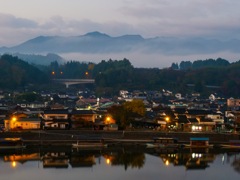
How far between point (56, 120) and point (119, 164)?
637 centimetres

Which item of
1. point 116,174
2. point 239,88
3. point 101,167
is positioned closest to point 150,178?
point 116,174

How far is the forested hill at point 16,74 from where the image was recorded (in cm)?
4509

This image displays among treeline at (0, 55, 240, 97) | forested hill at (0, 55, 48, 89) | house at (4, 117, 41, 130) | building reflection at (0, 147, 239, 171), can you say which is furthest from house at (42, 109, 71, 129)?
forested hill at (0, 55, 48, 89)

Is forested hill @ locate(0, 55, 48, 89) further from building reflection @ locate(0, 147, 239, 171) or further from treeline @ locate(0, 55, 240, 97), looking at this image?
building reflection @ locate(0, 147, 239, 171)

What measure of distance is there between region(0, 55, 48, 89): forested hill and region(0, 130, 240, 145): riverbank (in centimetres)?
2696

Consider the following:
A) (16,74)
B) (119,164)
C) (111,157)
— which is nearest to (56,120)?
(111,157)

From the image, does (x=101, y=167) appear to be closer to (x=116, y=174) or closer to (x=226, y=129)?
(x=116, y=174)

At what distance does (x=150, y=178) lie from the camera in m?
12.5

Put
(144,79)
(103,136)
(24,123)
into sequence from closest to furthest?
(103,136) → (24,123) → (144,79)

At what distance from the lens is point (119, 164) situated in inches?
565

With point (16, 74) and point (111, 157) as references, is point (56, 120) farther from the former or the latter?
point (16, 74)

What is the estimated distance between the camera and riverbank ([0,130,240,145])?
17.6 metres

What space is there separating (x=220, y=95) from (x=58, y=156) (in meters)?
30.5

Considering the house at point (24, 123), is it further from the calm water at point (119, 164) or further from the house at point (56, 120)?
the calm water at point (119, 164)
